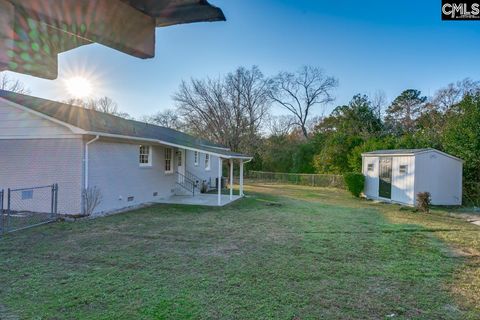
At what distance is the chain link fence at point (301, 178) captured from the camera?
75.9ft

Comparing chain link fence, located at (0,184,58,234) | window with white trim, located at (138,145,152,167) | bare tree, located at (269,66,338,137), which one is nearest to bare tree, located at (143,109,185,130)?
bare tree, located at (269,66,338,137)

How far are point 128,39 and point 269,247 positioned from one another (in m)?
5.88

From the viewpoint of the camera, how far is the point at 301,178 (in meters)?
26.2

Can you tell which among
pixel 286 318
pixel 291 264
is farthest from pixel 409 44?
pixel 286 318

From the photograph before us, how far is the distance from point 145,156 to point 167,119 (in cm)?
2508

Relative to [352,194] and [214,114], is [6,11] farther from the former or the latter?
[214,114]

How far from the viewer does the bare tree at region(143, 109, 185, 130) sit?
34.9 meters

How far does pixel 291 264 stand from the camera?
539 centimetres

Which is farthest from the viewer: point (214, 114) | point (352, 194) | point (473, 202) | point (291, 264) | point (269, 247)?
point (214, 114)

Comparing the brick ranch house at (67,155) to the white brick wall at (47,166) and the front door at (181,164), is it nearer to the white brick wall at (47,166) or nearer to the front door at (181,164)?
the white brick wall at (47,166)

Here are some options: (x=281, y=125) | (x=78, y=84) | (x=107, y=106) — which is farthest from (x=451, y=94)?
(x=107, y=106)

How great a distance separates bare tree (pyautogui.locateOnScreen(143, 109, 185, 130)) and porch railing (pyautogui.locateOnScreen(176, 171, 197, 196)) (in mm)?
18989

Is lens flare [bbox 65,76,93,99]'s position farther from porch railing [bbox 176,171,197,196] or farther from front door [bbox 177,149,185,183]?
porch railing [bbox 176,171,197,196]

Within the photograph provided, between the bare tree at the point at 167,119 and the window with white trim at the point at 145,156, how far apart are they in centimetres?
2178
